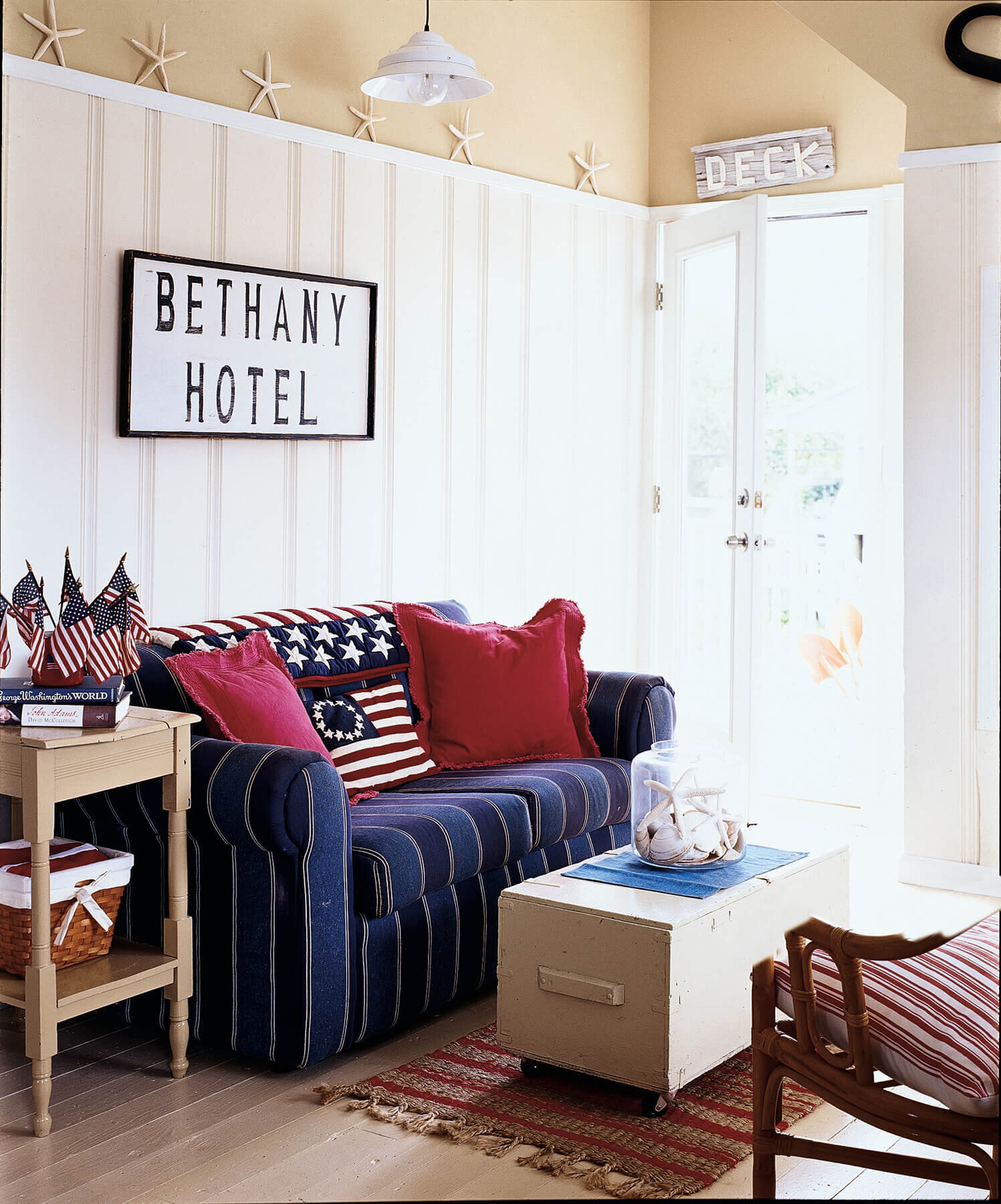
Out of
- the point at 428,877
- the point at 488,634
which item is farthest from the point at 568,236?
the point at 428,877

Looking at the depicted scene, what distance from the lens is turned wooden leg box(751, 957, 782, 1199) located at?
1799 millimetres

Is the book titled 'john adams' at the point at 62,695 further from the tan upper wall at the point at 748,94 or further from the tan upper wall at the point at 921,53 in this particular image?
the tan upper wall at the point at 748,94

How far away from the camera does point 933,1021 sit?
5.39ft

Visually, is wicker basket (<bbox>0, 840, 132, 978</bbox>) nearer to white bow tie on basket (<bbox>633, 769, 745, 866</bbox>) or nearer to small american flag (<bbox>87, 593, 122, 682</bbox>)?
small american flag (<bbox>87, 593, 122, 682</bbox>)

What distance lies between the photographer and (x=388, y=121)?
370 cm

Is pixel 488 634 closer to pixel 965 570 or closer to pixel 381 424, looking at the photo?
pixel 381 424

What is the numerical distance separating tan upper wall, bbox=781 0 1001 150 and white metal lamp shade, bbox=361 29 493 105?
2.46 m

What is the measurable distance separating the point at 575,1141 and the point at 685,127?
358 centimetres

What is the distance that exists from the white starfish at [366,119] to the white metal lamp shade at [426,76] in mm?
300

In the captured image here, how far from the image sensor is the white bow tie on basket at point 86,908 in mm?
2391

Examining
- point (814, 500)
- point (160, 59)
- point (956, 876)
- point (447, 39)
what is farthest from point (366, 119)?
point (956, 876)

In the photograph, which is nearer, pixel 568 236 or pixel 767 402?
pixel 568 236

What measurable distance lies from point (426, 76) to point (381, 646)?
1.47 metres

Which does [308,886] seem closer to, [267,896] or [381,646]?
[267,896]
